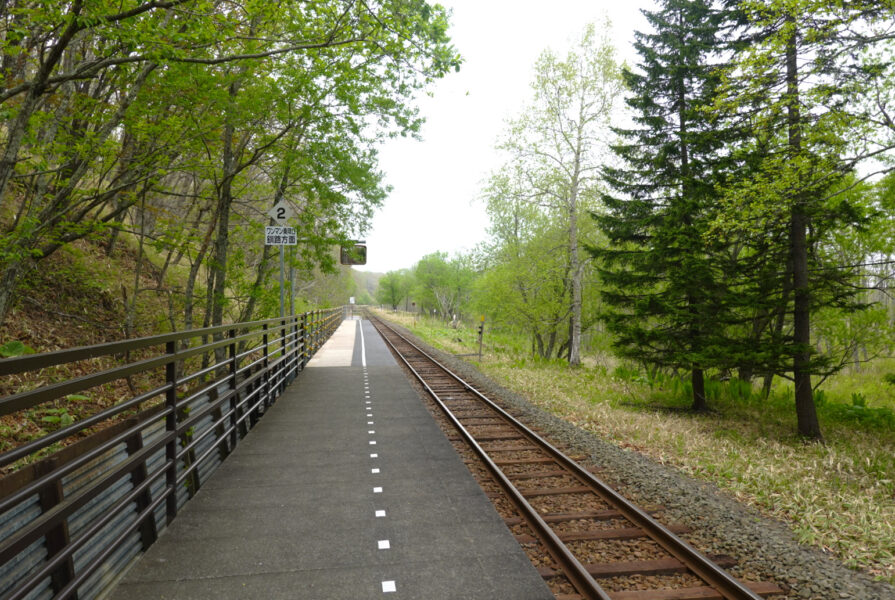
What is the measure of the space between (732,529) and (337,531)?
3.71 metres

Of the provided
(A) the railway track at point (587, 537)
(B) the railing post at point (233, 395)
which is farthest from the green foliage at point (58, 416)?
(A) the railway track at point (587, 537)

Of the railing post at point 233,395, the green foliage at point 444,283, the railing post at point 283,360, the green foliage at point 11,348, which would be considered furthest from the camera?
the green foliage at point 444,283

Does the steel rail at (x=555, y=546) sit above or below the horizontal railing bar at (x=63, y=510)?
below

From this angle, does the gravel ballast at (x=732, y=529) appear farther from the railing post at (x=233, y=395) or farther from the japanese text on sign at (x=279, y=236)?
the japanese text on sign at (x=279, y=236)

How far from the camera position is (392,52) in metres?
6.57

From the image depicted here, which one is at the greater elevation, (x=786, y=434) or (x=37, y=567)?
(x=37, y=567)

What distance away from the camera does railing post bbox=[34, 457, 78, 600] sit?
2.45 meters

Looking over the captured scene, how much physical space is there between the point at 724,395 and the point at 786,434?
3.26m

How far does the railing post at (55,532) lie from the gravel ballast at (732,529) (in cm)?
462

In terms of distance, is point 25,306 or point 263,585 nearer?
point 263,585

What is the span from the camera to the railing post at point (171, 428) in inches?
149

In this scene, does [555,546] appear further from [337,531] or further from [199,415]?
[199,415]

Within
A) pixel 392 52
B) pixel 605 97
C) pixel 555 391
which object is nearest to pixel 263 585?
pixel 392 52

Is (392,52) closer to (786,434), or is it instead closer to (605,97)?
(786,434)
